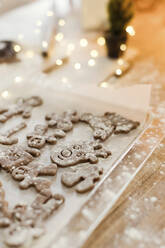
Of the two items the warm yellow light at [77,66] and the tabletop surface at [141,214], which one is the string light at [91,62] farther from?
the tabletop surface at [141,214]

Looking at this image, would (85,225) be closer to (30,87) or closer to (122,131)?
(122,131)

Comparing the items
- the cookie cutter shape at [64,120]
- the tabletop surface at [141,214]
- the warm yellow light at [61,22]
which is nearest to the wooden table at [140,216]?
the tabletop surface at [141,214]

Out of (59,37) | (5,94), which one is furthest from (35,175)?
(59,37)

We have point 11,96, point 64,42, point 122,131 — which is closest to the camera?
point 122,131

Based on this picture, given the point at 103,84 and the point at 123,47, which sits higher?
the point at 123,47

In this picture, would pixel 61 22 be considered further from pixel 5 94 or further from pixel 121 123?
pixel 121 123

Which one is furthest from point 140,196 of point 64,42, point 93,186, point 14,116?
point 64,42
